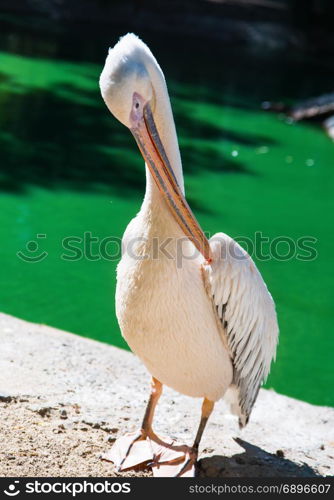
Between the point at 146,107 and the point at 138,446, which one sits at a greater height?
the point at 146,107

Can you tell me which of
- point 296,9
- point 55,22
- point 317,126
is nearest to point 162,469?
point 317,126

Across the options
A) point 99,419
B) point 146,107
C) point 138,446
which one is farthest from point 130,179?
A: point 146,107

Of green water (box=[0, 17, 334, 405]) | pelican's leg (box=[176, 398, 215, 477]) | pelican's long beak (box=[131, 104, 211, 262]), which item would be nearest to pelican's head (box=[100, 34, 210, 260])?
pelican's long beak (box=[131, 104, 211, 262])

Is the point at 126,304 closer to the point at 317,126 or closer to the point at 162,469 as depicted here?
the point at 162,469

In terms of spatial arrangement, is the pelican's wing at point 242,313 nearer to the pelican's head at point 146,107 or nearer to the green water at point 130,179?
the pelican's head at point 146,107

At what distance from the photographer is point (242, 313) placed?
100 inches

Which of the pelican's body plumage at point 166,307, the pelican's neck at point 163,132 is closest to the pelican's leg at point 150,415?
the pelican's body plumage at point 166,307

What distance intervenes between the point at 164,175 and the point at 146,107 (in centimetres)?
22

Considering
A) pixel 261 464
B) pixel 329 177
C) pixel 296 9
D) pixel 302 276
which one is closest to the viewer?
pixel 261 464

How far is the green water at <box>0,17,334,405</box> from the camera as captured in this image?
461 centimetres

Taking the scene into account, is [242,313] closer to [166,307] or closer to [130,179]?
[166,307]

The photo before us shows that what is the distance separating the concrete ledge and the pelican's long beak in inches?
33.0

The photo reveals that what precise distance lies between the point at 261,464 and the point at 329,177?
5.73m

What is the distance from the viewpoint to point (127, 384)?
3320 mm
